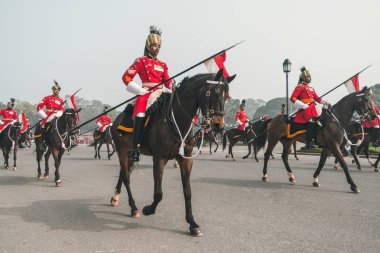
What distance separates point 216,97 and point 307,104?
607 centimetres

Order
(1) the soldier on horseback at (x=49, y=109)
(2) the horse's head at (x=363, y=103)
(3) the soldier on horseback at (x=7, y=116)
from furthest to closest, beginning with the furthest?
(3) the soldier on horseback at (x=7, y=116), (1) the soldier on horseback at (x=49, y=109), (2) the horse's head at (x=363, y=103)

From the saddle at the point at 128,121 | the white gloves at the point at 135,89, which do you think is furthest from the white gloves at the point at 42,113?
the white gloves at the point at 135,89

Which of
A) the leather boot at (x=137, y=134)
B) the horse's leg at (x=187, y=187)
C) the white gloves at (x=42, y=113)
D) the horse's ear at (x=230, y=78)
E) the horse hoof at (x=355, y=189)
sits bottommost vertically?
the horse hoof at (x=355, y=189)

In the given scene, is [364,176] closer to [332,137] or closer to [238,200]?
[332,137]

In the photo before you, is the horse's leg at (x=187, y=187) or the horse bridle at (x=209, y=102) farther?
the horse's leg at (x=187, y=187)

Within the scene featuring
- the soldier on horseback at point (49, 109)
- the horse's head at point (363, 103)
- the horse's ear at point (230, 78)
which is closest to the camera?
the horse's ear at point (230, 78)

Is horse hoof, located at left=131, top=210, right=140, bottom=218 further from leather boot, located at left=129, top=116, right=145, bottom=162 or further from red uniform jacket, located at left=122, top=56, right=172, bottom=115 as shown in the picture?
red uniform jacket, located at left=122, top=56, right=172, bottom=115

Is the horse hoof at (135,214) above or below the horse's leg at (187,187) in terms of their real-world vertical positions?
below

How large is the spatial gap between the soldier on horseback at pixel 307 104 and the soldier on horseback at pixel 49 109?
23.5 ft

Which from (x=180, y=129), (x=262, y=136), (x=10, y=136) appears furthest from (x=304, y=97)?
(x=10, y=136)

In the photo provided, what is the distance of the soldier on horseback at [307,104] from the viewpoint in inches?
400

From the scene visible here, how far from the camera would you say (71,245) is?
4.68 m

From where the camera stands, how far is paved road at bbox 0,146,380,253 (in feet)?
15.5

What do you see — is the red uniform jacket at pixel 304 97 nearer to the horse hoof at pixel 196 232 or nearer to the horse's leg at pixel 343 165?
the horse's leg at pixel 343 165
